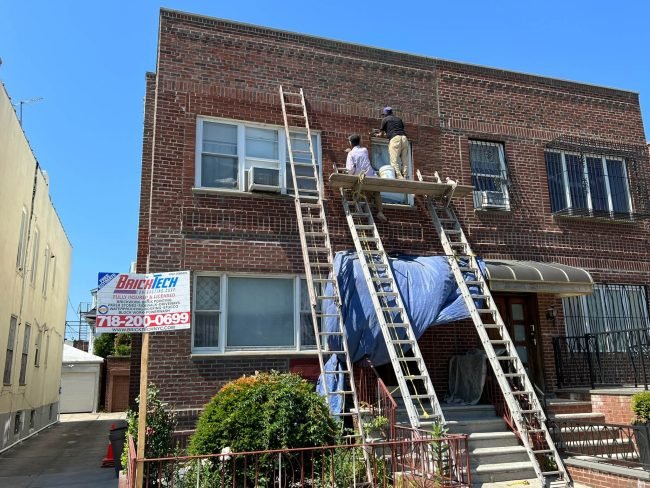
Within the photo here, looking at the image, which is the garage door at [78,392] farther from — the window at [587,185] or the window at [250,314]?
the window at [587,185]

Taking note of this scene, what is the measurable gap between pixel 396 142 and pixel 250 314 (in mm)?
4518

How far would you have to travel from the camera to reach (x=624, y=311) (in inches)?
527

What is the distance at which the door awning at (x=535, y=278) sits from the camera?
10.9 metres

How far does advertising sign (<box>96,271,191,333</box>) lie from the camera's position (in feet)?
21.1

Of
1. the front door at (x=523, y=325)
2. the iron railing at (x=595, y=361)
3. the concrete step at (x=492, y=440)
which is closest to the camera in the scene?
the concrete step at (x=492, y=440)

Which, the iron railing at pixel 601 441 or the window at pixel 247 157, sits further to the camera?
the window at pixel 247 157

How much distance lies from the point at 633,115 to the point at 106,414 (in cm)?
2775

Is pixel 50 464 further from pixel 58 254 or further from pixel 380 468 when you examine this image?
pixel 58 254

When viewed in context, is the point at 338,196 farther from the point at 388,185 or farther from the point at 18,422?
the point at 18,422

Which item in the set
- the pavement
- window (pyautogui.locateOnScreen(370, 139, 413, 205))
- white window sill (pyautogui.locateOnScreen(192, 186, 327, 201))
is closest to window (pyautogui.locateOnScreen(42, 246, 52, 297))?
the pavement

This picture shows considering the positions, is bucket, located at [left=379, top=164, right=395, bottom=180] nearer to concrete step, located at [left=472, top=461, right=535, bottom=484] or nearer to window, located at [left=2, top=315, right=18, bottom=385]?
concrete step, located at [left=472, top=461, right=535, bottom=484]

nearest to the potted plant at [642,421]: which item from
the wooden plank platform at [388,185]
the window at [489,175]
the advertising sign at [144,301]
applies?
the wooden plank platform at [388,185]

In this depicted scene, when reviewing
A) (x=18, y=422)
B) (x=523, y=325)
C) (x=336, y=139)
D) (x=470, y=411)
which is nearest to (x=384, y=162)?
(x=336, y=139)

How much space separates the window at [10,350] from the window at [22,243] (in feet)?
5.03
